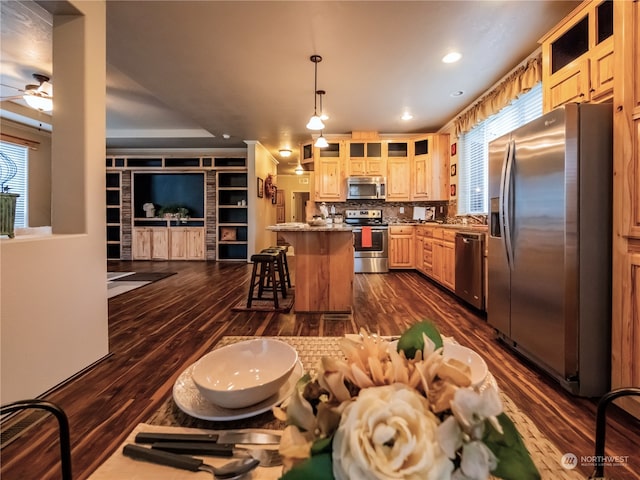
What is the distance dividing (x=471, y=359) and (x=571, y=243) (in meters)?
1.60

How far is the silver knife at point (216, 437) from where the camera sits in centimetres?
48

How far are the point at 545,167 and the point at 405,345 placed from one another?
207 centimetres

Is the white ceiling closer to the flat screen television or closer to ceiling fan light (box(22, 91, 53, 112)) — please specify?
ceiling fan light (box(22, 91, 53, 112))

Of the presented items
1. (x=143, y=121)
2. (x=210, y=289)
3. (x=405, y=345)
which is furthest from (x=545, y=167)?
(x=143, y=121)

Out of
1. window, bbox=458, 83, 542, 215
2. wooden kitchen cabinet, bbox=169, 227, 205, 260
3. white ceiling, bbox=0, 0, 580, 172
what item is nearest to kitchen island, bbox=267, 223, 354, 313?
window, bbox=458, 83, 542, 215

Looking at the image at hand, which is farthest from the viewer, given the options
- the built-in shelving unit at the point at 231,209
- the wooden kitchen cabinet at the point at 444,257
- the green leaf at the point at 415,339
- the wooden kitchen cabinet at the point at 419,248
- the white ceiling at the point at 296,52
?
the built-in shelving unit at the point at 231,209

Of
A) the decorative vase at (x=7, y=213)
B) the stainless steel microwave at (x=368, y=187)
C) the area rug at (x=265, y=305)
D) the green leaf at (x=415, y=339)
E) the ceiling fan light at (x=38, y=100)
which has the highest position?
the ceiling fan light at (x=38, y=100)

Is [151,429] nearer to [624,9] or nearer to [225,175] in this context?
[624,9]

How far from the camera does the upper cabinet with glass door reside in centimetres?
192

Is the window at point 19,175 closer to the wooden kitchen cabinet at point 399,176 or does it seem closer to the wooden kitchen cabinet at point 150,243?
the wooden kitchen cabinet at point 150,243

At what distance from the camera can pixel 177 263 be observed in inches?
275

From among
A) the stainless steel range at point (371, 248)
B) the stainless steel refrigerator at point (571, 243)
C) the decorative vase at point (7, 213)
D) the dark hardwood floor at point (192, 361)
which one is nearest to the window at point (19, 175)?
the dark hardwood floor at point (192, 361)

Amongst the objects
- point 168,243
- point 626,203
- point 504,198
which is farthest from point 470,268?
point 168,243

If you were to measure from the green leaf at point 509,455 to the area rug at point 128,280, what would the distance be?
452 centimetres
